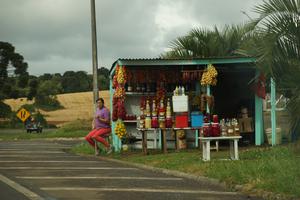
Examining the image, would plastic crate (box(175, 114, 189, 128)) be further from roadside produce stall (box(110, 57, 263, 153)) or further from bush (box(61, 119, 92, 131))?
bush (box(61, 119, 92, 131))

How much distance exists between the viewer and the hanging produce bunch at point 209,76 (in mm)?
17578

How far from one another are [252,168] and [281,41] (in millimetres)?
2462

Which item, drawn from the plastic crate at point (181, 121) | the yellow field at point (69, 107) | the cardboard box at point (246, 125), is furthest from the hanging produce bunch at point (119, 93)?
the yellow field at point (69, 107)

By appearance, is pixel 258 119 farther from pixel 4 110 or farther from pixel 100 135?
pixel 4 110

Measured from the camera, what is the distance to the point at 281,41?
434 inches

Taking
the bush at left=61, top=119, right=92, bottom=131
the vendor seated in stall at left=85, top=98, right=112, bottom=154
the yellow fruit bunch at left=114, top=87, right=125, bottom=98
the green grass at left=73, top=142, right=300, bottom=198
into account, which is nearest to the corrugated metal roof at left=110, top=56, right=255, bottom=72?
the yellow fruit bunch at left=114, top=87, right=125, bottom=98

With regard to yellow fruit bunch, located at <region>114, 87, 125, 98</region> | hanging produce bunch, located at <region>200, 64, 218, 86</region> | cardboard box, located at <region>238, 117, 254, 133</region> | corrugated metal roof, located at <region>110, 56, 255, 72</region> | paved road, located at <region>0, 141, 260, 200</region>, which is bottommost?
paved road, located at <region>0, 141, 260, 200</region>

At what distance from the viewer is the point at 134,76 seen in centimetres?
1831

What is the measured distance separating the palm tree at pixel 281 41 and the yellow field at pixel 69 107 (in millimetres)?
56542

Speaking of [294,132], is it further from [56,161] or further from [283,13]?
[56,161]

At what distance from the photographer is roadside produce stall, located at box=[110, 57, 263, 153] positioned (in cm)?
1711

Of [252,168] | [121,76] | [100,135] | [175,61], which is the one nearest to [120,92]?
[121,76]

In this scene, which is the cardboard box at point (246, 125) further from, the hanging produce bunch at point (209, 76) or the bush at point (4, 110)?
the bush at point (4, 110)

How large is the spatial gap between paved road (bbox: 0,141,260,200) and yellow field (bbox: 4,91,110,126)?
175ft
